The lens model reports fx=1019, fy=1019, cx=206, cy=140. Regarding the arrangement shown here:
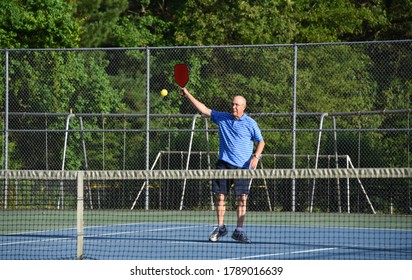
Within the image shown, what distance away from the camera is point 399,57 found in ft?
53.5

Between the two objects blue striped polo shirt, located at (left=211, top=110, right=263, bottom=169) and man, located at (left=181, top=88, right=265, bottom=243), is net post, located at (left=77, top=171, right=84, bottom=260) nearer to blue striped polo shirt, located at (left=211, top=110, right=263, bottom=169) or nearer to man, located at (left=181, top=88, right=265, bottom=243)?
man, located at (left=181, top=88, right=265, bottom=243)

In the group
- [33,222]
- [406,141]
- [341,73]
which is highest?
[341,73]

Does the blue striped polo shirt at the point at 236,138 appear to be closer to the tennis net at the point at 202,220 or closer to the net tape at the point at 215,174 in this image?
the tennis net at the point at 202,220

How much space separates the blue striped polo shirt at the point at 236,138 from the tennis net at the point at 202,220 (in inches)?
28.4

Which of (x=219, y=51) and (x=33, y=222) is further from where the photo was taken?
(x=219, y=51)

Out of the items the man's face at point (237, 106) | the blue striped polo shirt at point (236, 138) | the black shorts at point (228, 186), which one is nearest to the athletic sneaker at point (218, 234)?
the black shorts at point (228, 186)

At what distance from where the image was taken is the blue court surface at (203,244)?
962cm

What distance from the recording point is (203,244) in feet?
35.5

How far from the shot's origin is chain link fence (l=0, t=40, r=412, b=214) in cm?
1661

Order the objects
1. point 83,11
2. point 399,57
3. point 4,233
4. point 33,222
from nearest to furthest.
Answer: point 4,233 → point 33,222 → point 399,57 → point 83,11

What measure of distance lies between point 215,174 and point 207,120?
9.47 metres
